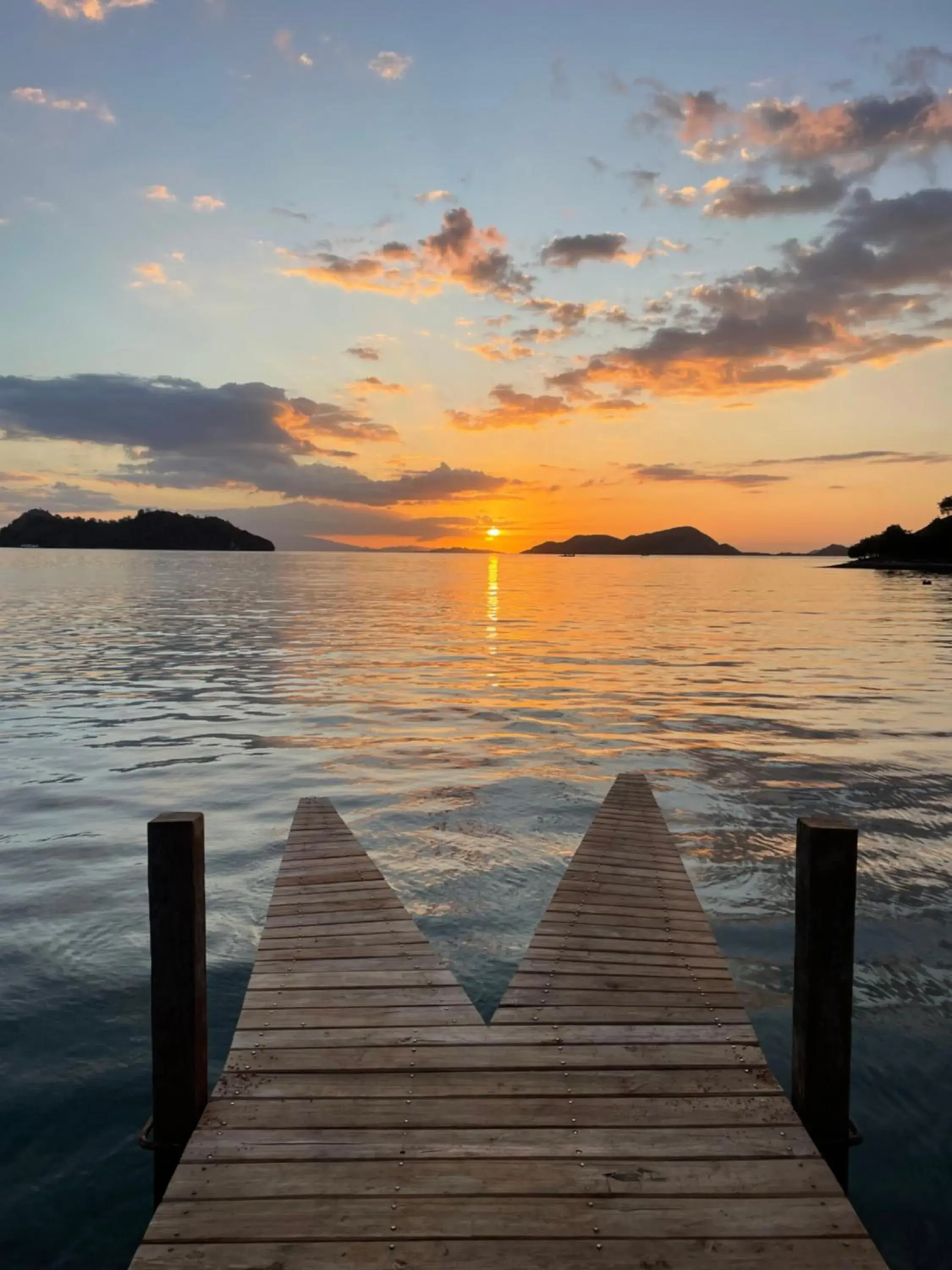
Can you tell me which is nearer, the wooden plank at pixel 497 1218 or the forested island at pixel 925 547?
the wooden plank at pixel 497 1218

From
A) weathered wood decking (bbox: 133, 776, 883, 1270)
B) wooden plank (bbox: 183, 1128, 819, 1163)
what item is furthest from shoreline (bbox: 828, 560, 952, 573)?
wooden plank (bbox: 183, 1128, 819, 1163)

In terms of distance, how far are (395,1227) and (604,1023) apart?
247 centimetres

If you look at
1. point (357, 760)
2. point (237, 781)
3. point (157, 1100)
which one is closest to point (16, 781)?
point (237, 781)

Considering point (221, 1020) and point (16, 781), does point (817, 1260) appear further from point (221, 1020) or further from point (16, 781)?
point (16, 781)

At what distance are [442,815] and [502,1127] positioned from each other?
30.3 feet

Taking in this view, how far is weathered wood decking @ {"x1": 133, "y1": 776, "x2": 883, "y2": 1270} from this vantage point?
438 centimetres

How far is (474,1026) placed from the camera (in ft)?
21.3

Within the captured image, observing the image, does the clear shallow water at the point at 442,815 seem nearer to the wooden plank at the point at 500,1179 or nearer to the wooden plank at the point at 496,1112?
the wooden plank at the point at 496,1112

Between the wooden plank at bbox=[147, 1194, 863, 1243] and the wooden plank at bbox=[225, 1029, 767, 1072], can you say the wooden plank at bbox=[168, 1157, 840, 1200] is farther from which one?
the wooden plank at bbox=[225, 1029, 767, 1072]

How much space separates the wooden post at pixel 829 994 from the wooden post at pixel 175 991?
12.9 feet

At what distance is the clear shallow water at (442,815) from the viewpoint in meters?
6.77

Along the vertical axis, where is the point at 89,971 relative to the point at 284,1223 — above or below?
below

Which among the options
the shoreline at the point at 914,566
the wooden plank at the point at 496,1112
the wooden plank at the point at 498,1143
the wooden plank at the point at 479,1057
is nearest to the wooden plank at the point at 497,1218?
the wooden plank at the point at 498,1143

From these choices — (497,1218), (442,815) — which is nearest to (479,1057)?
(497,1218)
